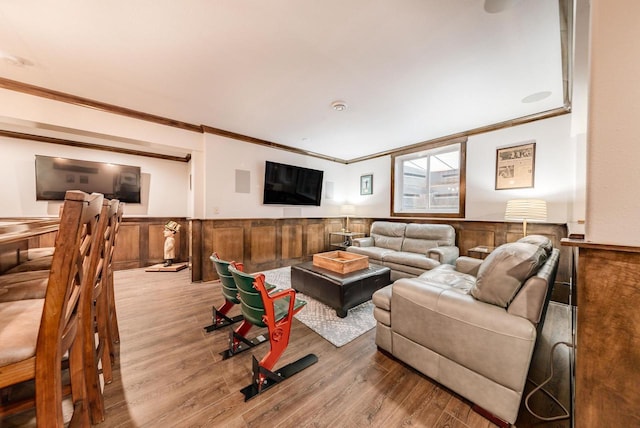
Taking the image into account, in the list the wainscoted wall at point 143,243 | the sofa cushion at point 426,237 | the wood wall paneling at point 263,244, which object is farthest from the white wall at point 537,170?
the wainscoted wall at point 143,243

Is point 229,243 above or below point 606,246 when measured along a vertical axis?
below

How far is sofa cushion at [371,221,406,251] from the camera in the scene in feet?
14.5

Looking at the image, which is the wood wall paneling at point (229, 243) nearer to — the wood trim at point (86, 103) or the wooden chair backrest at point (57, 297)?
the wood trim at point (86, 103)

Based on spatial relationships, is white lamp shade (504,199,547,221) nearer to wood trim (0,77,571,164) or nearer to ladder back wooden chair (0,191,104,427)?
wood trim (0,77,571,164)

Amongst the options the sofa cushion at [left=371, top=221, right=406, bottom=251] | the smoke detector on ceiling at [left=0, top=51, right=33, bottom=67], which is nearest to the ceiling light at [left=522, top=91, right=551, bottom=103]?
the sofa cushion at [left=371, top=221, right=406, bottom=251]

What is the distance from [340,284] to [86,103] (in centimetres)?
383

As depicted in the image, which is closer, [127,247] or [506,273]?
[506,273]

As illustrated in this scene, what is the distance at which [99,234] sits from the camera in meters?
1.24

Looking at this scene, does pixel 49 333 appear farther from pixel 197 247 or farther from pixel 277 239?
pixel 277 239

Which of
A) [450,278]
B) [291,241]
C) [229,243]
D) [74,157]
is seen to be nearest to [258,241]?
[229,243]

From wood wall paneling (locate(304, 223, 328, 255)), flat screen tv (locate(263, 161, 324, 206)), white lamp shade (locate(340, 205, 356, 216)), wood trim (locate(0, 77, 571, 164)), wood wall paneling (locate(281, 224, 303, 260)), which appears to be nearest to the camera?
wood trim (locate(0, 77, 571, 164))

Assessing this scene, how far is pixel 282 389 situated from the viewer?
4.98ft

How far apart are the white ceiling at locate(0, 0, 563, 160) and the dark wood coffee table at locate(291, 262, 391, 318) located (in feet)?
7.09

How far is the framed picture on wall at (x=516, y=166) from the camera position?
128 inches
